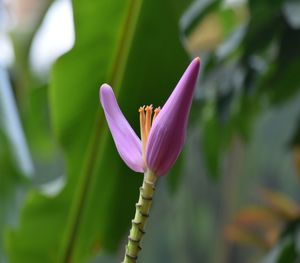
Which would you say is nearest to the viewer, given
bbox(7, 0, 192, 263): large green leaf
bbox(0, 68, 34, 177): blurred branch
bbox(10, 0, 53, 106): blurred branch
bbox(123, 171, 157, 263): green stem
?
bbox(123, 171, 157, 263): green stem

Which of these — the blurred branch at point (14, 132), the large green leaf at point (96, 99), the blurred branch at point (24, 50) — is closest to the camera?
the large green leaf at point (96, 99)

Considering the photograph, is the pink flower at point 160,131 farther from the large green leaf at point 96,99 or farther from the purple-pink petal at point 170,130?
the large green leaf at point 96,99

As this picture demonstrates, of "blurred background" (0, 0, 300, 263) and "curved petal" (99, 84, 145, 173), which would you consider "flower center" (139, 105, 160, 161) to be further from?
"blurred background" (0, 0, 300, 263)

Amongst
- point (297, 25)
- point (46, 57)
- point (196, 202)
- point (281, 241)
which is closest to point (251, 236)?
point (281, 241)

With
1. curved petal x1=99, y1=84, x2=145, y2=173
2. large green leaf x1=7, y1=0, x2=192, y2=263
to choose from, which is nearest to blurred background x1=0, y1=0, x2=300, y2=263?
large green leaf x1=7, y1=0, x2=192, y2=263

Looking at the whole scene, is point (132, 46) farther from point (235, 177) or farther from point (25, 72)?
point (235, 177)

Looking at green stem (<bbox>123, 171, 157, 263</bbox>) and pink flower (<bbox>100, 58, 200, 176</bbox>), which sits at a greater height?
pink flower (<bbox>100, 58, 200, 176</bbox>)

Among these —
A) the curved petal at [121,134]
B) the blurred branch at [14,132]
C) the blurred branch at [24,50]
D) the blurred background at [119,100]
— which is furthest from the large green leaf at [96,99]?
the blurred branch at [24,50]
